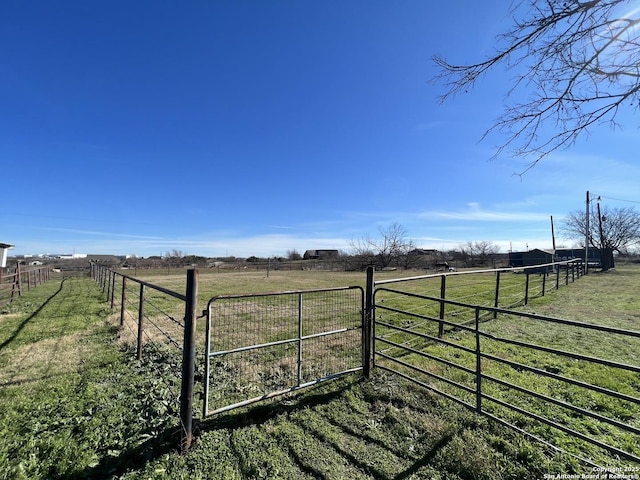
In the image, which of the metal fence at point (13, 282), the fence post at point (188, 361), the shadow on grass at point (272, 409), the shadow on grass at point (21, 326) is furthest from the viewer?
the metal fence at point (13, 282)

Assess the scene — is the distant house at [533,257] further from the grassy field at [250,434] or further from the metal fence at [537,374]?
the grassy field at [250,434]

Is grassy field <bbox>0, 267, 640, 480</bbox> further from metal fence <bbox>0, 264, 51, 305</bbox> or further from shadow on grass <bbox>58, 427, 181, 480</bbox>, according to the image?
metal fence <bbox>0, 264, 51, 305</bbox>

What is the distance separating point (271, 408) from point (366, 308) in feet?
5.68

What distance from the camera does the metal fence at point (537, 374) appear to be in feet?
7.95

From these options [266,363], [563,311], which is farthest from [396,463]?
[563,311]

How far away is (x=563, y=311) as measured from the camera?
26.2 feet

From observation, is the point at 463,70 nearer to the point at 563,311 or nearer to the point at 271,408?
the point at 271,408

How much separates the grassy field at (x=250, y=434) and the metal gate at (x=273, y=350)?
35cm

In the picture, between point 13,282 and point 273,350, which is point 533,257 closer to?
point 273,350

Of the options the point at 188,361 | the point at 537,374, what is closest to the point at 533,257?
→ the point at 537,374

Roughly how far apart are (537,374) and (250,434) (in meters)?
3.20

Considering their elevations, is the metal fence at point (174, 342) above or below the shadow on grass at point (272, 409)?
above

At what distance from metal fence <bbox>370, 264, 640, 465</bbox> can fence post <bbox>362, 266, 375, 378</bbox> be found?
122 mm

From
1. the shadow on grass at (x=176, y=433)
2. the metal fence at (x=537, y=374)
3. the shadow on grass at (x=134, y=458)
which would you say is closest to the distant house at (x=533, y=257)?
the metal fence at (x=537, y=374)
